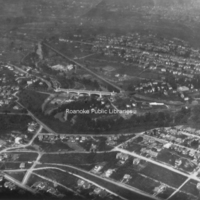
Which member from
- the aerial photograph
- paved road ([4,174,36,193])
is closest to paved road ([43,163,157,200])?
the aerial photograph

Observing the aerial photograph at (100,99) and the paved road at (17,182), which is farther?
the aerial photograph at (100,99)

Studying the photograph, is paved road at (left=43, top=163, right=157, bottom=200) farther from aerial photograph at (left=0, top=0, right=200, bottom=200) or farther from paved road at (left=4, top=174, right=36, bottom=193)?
paved road at (left=4, top=174, right=36, bottom=193)

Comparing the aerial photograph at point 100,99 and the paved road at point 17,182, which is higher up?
the aerial photograph at point 100,99

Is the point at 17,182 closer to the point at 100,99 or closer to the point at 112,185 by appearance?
the point at 112,185

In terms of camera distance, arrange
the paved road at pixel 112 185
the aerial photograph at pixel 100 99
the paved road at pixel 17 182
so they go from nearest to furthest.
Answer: the paved road at pixel 112 185, the paved road at pixel 17 182, the aerial photograph at pixel 100 99

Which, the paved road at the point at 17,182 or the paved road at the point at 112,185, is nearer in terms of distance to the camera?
the paved road at the point at 112,185

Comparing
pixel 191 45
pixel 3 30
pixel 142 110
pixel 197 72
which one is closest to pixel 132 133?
pixel 142 110

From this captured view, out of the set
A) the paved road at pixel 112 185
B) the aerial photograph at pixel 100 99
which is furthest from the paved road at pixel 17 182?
the paved road at pixel 112 185

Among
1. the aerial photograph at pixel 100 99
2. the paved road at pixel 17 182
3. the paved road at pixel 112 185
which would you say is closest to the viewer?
the paved road at pixel 112 185

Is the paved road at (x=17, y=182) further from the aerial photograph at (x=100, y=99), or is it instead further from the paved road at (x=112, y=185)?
the paved road at (x=112, y=185)
